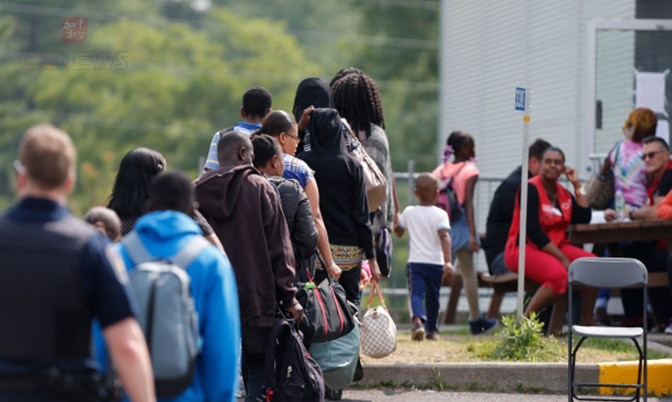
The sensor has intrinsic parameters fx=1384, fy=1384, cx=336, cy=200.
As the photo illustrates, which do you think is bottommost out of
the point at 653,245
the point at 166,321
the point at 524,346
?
the point at 524,346

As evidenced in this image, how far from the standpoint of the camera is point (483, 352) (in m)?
10.5

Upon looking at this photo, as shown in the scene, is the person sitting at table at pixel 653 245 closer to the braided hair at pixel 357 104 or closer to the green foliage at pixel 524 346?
the green foliage at pixel 524 346

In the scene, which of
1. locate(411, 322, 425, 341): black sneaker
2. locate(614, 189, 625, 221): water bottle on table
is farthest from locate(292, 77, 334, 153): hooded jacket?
locate(614, 189, 625, 221): water bottle on table

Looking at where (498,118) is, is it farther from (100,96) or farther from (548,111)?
(100,96)

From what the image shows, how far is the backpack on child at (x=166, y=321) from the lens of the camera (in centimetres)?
462

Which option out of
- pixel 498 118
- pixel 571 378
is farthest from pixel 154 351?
pixel 498 118

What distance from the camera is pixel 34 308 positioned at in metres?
4.18

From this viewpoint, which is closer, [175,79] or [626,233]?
[626,233]

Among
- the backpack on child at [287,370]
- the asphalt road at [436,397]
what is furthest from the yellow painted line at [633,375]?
the backpack on child at [287,370]

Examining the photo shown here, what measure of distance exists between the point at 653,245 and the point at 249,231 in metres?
6.36

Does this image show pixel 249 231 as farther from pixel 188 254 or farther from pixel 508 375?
pixel 508 375

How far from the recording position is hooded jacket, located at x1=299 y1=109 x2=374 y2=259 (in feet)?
29.3

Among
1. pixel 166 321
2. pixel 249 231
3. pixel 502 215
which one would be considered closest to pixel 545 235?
pixel 502 215

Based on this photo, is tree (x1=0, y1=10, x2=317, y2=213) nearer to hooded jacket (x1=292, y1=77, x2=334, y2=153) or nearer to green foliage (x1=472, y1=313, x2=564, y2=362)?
green foliage (x1=472, y1=313, x2=564, y2=362)
